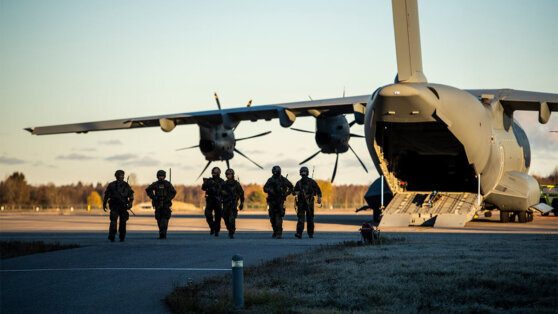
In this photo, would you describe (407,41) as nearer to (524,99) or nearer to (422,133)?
(422,133)

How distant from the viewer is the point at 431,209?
66.2 ft

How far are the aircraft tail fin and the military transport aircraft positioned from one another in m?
0.03

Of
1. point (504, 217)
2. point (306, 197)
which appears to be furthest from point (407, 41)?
point (504, 217)

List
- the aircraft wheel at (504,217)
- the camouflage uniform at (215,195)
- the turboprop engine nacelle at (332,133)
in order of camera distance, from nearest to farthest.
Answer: the camouflage uniform at (215,195) < the turboprop engine nacelle at (332,133) < the aircraft wheel at (504,217)

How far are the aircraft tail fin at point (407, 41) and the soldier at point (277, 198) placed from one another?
425 centimetres

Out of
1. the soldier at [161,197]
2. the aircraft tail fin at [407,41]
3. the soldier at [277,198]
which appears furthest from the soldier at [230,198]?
the aircraft tail fin at [407,41]

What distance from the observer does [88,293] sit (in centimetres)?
763

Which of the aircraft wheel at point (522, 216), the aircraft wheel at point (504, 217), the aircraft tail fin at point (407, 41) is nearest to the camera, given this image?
the aircraft tail fin at point (407, 41)

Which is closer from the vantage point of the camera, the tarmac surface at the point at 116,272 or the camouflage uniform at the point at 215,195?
the tarmac surface at the point at 116,272

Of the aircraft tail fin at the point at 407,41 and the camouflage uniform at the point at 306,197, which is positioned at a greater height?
the aircraft tail fin at the point at 407,41

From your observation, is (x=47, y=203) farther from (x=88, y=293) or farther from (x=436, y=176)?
(x=88, y=293)

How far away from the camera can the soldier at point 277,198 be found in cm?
1592

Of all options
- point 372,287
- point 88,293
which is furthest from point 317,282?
point 88,293

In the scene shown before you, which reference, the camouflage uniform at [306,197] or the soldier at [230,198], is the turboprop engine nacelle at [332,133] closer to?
the camouflage uniform at [306,197]
